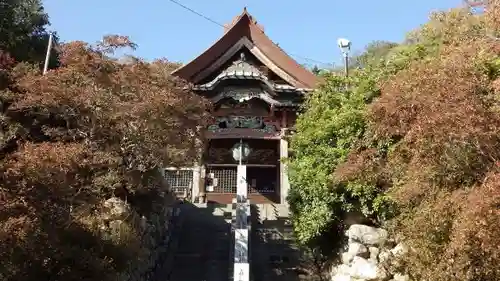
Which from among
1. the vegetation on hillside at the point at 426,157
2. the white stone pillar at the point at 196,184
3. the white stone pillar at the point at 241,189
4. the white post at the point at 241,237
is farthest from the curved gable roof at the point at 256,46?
the vegetation on hillside at the point at 426,157

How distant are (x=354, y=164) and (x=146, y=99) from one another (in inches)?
174

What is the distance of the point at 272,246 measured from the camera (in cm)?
1462

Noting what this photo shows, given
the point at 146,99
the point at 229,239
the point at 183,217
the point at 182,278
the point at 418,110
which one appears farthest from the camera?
the point at 183,217

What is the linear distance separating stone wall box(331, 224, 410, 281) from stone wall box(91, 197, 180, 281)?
4.19 metres

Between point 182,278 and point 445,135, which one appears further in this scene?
point 182,278

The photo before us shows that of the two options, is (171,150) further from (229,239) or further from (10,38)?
(10,38)

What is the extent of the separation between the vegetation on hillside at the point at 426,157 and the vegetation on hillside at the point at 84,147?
333 centimetres

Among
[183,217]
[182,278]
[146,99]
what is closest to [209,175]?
[183,217]

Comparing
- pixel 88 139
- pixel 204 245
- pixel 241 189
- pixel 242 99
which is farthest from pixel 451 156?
pixel 242 99

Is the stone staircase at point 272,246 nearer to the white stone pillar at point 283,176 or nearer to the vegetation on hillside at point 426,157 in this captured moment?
the white stone pillar at point 283,176

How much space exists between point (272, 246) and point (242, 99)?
6.99 metres

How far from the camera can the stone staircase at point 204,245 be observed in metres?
12.7

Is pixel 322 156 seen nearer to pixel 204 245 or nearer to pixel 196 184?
pixel 204 245

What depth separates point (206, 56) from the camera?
20.0 m
